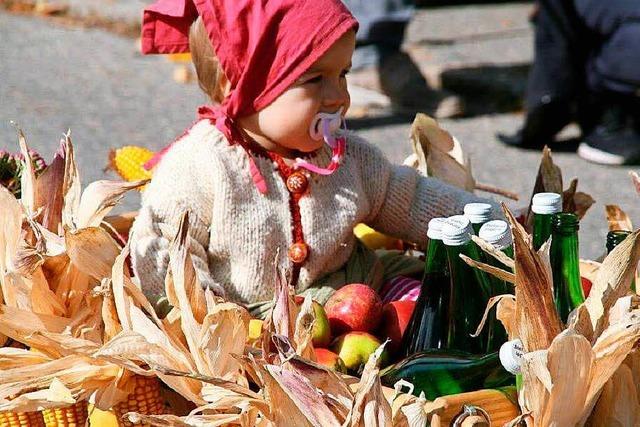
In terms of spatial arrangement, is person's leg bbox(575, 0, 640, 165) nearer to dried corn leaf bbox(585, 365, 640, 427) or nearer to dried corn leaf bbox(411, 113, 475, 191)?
dried corn leaf bbox(411, 113, 475, 191)

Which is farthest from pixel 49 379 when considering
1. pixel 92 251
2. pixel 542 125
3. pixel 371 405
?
pixel 542 125

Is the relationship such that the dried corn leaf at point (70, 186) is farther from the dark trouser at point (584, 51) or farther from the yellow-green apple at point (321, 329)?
the dark trouser at point (584, 51)

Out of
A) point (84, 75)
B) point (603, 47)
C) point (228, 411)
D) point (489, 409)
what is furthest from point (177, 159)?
point (84, 75)

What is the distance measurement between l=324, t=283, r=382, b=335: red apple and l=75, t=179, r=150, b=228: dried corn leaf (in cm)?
→ 46

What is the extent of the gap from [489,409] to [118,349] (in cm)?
62

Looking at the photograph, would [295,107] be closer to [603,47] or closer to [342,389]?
[342,389]

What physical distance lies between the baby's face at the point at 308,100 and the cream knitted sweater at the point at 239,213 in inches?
3.5

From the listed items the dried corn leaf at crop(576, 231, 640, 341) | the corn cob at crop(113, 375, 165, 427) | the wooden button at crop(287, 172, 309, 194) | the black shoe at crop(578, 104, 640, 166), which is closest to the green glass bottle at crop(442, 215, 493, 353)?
the dried corn leaf at crop(576, 231, 640, 341)

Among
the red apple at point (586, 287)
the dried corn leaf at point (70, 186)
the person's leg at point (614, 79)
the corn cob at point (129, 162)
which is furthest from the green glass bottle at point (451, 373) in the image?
the person's leg at point (614, 79)

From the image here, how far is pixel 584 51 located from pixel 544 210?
3360mm

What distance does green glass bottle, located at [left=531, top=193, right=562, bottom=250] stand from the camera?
6.66 ft

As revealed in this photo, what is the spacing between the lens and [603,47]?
5047 millimetres

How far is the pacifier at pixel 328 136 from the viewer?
2.26 meters

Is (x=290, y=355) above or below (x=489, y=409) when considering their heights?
above
